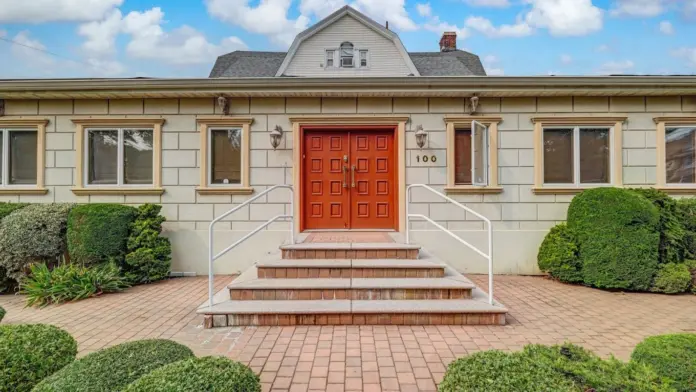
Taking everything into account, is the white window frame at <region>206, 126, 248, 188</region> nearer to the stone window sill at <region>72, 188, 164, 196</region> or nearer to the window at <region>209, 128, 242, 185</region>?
the window at <region>209, 128, 242, 185</region>

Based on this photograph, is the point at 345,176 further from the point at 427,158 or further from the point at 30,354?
the point at 30,354

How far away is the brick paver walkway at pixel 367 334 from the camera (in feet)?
8.42

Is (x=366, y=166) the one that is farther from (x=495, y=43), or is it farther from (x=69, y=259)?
(x=495, y=43)

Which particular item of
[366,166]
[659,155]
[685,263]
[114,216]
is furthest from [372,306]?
[659,155]

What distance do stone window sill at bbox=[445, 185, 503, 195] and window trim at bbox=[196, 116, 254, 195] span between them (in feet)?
11.0

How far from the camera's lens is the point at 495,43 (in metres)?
15.4

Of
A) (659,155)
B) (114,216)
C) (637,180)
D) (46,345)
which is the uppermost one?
(659,155)

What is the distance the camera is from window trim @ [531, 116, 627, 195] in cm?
568

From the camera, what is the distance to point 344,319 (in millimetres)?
3453

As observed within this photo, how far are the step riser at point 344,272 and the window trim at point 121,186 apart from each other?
Result: 2.98 meters

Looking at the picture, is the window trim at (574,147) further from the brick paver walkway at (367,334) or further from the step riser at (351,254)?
the step riser at (351,254)

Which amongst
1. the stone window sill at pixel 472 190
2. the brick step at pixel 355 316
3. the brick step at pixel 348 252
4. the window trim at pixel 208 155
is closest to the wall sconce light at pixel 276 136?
the window trim at pixel 208 155

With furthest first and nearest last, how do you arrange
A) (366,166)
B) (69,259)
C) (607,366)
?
(366,166)
(69,259)
(607,366)

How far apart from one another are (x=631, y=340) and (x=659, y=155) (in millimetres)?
4124
